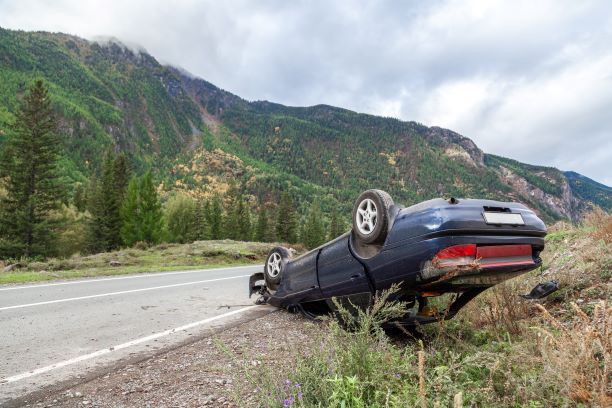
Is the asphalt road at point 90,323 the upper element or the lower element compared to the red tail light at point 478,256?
lower

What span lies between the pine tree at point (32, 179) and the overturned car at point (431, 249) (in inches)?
1339

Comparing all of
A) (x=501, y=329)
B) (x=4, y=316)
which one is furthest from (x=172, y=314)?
(x=501, y=329)

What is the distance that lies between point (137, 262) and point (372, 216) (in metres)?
16.8

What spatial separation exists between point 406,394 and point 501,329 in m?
2.32

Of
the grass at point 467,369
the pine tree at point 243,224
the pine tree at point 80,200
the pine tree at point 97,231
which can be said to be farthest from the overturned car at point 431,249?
the pine tree at point 80,200

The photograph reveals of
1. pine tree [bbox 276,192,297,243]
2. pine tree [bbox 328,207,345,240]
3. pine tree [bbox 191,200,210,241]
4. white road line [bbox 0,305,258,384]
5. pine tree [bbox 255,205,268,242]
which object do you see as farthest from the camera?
pine tree [bbox 328,207,345,240]

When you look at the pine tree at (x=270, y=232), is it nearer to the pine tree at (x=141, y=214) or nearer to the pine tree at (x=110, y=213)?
→ the pine tree at (x=141, y=214)

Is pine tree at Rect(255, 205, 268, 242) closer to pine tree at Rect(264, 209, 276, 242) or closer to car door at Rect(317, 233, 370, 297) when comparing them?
pine tree at Rect(264, 209, 276, 242)

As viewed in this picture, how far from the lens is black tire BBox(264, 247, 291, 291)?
542 cm

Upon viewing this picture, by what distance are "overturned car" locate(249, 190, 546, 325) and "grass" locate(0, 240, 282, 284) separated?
10.6 m

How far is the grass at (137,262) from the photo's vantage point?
11867 millimetres

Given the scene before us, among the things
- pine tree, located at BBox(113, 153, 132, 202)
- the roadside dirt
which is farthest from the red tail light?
pine tree, located at BBox(113, 153, 132, 202)

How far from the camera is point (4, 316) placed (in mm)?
5367

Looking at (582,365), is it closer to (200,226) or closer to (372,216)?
(372,216)
